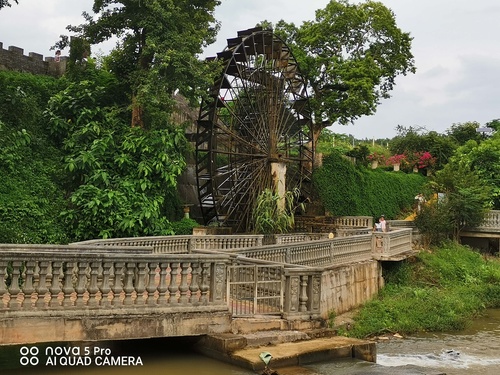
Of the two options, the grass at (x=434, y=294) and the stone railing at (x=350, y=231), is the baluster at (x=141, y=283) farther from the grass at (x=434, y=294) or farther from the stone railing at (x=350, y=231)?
the stone railing at (x=350, y=231)

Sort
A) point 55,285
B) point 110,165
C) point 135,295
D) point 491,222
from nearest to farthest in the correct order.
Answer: point 55,285
point 135,295
point 110,165
point 491,222

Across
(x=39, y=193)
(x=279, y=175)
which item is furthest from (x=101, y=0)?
(x=279, y=175)

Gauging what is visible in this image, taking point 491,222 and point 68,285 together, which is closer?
point 68,285

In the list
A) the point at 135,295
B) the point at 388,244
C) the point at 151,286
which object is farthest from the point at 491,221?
the point at 135,295

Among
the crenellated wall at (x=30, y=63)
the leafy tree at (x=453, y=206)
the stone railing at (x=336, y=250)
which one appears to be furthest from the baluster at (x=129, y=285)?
the leafy tree at (x=453, y=206)

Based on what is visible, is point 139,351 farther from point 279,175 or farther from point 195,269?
point 279,175

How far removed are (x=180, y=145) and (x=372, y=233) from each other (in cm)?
737

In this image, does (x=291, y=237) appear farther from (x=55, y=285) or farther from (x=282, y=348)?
(x=55, y=285)

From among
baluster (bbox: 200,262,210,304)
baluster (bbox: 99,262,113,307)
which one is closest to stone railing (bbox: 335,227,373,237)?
baluster (bbox: 200,262,210,304)

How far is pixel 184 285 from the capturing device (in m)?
8.18

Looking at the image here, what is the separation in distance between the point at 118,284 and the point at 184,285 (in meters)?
1.00

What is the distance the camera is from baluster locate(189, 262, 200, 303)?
27.1 feet

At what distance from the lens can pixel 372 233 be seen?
18.7m

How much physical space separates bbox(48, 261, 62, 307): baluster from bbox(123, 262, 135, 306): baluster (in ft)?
3.07
